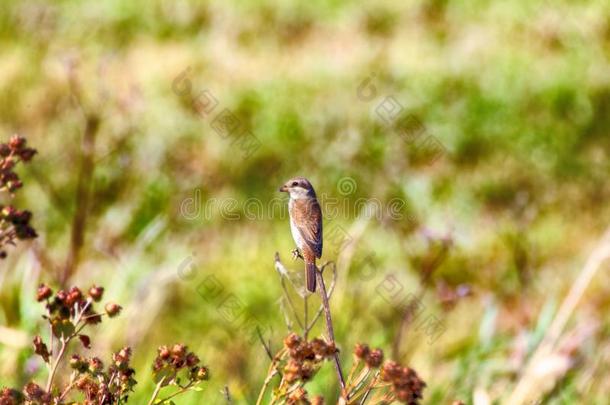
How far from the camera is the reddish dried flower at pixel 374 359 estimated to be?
138 cm

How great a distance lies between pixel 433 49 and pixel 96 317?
6170 mm

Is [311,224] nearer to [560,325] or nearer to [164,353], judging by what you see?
[164,353]

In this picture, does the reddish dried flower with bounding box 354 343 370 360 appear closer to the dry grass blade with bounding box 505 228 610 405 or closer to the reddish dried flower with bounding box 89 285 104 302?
the reddish dried flower with bounding box 89 285 104 302

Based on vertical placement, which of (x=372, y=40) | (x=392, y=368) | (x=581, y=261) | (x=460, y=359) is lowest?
(x=392, y=368)

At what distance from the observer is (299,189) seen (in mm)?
1732

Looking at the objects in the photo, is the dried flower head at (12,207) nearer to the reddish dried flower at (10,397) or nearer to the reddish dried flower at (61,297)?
the reddish dried flower at (61,297)

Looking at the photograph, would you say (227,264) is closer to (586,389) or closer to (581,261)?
(581,261)

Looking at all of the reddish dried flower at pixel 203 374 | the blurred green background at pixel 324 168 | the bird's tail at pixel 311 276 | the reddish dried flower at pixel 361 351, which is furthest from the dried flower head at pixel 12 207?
the blurred green background at pixel 324 168

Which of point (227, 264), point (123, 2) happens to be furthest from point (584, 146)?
point (123, 2)

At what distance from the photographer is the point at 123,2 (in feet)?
27.5

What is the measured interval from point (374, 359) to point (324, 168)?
15.1ft

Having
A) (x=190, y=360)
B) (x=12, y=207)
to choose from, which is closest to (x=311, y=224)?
(x=190, y=360)

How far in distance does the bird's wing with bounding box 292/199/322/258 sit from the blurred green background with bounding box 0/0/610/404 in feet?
4.05

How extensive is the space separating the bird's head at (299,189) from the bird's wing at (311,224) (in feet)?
0.15
